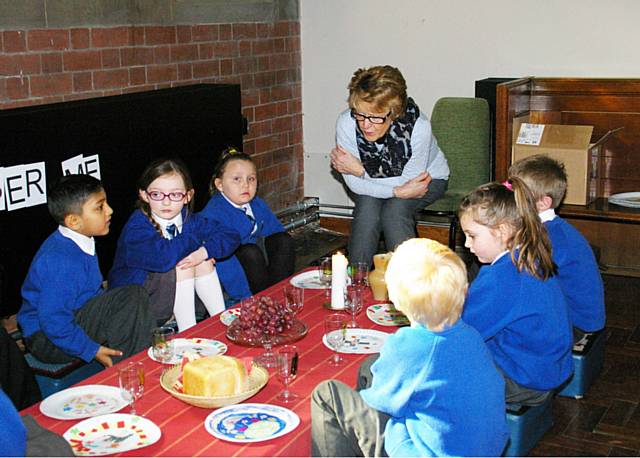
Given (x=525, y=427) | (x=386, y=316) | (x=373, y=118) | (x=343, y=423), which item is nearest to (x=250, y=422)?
(x=343, y=423)

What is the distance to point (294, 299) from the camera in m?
3.11

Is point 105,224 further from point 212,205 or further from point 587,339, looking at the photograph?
point 587,339

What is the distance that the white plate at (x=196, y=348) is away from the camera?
2.72 m

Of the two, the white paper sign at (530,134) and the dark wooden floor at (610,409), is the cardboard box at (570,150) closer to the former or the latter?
the white paper sign at (530,134)

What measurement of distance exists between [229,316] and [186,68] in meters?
2.52

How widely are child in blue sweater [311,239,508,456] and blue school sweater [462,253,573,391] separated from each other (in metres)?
0.54

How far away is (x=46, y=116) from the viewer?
3.92m

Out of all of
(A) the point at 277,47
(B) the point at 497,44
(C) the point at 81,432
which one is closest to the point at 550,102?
(B) the point at 497,44

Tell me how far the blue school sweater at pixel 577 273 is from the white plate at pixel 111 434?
192cm

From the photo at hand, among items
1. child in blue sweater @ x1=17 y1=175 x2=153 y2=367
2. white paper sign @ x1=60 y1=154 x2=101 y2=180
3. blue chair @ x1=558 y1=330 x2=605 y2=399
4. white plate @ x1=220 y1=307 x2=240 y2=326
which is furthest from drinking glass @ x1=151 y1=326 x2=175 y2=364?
blue chair @ x1=558 y1=330 x2=605 y2=399

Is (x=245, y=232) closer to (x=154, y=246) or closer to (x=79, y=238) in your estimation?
(x=154, y=246)

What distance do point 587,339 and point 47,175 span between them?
2.54 meters

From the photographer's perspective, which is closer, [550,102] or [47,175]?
[47,175]

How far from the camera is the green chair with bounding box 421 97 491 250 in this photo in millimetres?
5492
